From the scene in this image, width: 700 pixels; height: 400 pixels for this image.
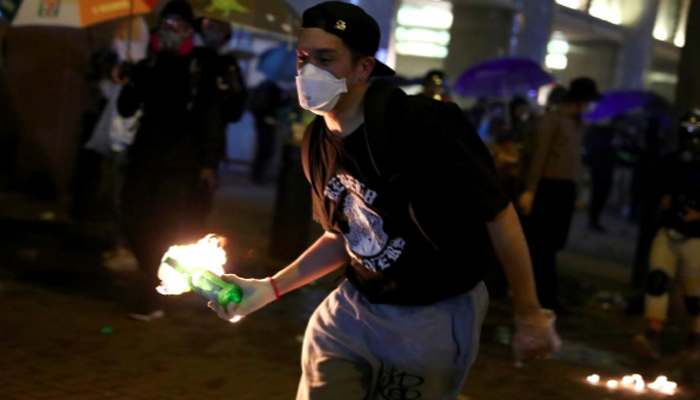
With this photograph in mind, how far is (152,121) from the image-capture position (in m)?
6.06

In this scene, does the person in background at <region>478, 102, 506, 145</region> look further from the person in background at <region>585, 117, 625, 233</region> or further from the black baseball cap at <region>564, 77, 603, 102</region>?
the black baseball cap at <region>564, 77, 603, 102</region>

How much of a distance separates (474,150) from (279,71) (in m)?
12.1

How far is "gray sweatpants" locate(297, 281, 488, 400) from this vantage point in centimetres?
276

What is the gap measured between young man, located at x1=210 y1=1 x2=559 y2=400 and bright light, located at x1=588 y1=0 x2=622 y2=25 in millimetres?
20492

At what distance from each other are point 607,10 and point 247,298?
21.7 m

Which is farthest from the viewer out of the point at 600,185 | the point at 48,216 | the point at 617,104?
the point at 617,104

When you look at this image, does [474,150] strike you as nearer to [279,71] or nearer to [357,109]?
[357,109]

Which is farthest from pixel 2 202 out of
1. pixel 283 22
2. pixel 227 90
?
pixel 227 90

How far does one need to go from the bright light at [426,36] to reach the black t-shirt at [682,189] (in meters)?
11.2

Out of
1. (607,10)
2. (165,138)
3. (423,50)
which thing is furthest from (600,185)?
(607,10)

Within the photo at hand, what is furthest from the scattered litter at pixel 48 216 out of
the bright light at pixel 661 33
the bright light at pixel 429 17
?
the bright light at pixel 661 33

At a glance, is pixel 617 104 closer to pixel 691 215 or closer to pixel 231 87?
pixel 691 215

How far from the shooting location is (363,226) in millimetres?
2852

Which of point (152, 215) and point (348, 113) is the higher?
point (348, 113)
